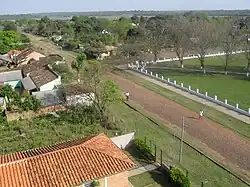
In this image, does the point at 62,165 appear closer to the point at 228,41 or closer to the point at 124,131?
the point at 124,131

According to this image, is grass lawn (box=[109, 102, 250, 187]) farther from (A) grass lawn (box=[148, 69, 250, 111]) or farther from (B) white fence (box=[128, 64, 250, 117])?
(A) grass lawn (box=[148, 69, 250, 111])

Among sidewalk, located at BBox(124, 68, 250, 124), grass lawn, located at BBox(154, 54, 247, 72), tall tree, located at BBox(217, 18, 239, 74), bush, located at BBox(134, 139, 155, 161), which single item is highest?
tall tree, located at BBox(217, 18, 239, 74)

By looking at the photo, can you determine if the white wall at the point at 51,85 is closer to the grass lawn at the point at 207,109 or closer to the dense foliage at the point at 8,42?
the grass lawn at the point at 207,109

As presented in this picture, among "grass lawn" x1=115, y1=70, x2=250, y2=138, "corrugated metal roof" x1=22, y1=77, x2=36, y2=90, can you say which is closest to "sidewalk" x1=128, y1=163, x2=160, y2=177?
"grass lawn" x1=115, y1=70, x2=250, y2=138

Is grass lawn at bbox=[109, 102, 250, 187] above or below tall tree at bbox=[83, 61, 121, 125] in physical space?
below

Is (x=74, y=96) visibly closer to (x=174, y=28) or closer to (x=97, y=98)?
(x=97, y=98)

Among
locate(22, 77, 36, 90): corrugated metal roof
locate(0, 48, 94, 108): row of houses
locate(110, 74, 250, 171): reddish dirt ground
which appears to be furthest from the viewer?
locate(22, 77, 36, 90): corrugated metal roof


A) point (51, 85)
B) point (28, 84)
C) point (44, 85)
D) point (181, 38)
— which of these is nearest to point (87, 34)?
point (181, 38)

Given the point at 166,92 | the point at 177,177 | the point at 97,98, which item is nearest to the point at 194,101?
the point at 166,92
